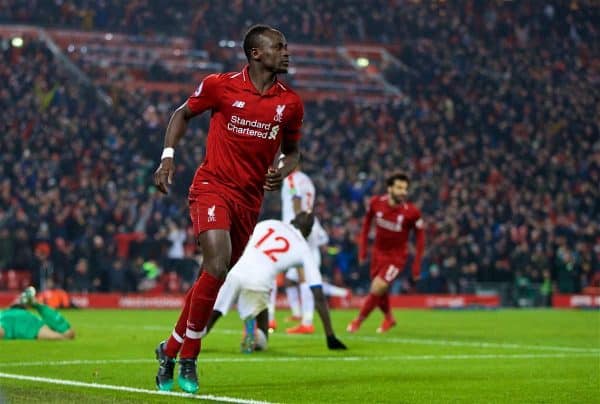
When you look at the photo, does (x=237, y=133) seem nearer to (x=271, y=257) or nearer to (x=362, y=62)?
(x=271, y=257)

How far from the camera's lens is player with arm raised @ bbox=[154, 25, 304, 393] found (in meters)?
8.49

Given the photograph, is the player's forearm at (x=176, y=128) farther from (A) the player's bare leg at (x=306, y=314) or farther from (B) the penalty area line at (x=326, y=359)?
(A) the player's bare leg at (x=306, y=314)

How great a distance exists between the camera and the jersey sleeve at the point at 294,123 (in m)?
8.95

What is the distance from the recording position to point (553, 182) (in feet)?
126

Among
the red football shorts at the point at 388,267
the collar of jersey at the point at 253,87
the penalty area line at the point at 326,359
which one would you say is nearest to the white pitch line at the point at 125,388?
the penalty area line at the point at 326,359

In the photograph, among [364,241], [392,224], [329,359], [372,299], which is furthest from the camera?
[364,241]

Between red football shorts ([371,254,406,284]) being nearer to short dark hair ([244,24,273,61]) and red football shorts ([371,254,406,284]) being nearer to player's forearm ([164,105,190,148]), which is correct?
short dark hair ([244,24,273,61])

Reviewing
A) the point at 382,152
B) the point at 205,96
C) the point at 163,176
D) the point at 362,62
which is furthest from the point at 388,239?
the point at 362,62

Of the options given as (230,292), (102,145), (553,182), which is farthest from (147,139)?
(230,292)

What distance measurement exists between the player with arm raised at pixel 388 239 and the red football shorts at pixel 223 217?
30.1ft

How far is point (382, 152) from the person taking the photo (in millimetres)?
37500

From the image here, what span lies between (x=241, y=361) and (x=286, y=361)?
45 centimetres

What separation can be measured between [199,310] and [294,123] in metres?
1.59

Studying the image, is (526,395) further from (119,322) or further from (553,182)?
(553,182)
